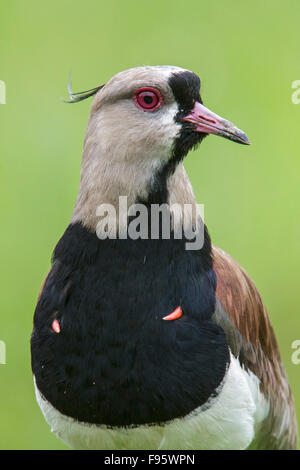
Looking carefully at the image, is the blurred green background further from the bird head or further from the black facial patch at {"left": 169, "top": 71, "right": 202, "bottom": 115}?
the black facial patch at {"left": 169, "top": 71, "right": 202, "bottom": 115}

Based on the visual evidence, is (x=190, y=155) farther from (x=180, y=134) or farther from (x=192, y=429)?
(x=192, y=429)

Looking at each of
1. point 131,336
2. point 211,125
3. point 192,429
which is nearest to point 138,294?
point 131,336

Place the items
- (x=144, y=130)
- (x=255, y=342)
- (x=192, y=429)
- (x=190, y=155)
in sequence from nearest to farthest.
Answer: (x=144, y=130) < (x=192, y=429) < (x=255, y=342) < (x=190, y=155)

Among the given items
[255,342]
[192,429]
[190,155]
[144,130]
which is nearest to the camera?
[144,130]

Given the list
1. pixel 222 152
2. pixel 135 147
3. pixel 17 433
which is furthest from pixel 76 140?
pixel 135 147

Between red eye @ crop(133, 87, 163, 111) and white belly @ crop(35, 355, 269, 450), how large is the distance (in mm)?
978

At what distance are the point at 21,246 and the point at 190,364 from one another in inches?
126

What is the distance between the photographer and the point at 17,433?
5.11 m

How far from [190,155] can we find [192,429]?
3536 millimetres

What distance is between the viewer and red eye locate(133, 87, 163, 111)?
319 cm

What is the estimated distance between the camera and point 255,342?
3.75 m

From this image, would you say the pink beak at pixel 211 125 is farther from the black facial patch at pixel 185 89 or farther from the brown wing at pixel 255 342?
the brown wing at pixel 255 342

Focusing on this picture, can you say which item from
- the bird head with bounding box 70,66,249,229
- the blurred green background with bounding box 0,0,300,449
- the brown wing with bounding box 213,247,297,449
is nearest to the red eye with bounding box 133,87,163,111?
the bird head with bounding box 70,66,249,229

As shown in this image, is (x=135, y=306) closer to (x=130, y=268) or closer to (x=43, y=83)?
(x=130, y=268)
